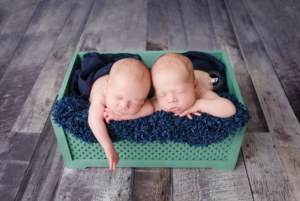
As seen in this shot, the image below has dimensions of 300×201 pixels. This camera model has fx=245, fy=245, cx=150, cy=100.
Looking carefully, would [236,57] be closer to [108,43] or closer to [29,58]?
[108,43]

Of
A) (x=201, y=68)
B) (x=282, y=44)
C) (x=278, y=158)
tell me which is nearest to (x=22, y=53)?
(x=201, y=68)

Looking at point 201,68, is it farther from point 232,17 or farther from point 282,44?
point 232,17

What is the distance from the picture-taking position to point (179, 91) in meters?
0.81

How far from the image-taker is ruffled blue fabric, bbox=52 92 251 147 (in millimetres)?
838

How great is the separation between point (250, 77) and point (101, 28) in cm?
111

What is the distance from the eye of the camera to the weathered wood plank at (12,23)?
5.32 ft

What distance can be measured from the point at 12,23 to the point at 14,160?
1.26 meters

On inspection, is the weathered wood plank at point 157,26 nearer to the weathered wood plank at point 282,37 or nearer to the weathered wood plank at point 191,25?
the weathered wood plank at point 191,25

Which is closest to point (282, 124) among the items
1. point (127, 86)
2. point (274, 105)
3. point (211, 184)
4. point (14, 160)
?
point (274, 105)

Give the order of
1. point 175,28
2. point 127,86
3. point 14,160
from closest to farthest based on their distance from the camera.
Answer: point 127,86 → point 14,160 → point 175,28

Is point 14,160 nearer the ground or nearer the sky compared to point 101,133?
nearer the ground

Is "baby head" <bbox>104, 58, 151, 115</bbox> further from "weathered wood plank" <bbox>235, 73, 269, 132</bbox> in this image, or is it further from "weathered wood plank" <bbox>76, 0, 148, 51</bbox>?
"weathered wood plank" <bbox>76, 0, 148, 51</bbox>

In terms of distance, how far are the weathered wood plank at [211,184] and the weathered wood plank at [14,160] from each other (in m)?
0.64

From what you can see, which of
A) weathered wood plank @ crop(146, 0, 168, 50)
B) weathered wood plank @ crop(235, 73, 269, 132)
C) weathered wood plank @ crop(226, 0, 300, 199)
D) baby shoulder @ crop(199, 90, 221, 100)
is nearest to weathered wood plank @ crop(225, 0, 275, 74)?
weathered wood plank @ crop(226, 0, 300, 199)
